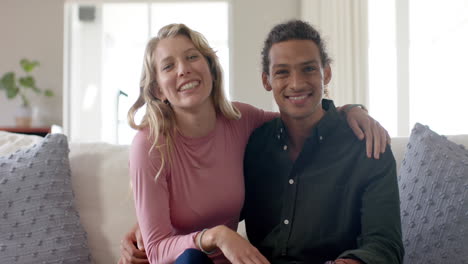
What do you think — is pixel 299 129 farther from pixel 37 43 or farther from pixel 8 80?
pixel 37 43

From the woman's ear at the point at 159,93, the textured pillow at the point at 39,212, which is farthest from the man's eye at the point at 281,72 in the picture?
the textured pillow at the point at 39,212

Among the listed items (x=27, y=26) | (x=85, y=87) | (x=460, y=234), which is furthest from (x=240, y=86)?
(x=460, y=234)

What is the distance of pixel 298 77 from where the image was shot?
1.25m

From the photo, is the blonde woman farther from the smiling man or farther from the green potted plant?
the green potted plant

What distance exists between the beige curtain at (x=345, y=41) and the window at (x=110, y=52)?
37.9 inches

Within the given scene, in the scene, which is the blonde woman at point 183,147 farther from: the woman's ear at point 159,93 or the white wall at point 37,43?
the white wall at point 37,43

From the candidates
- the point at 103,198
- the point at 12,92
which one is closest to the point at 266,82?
the point at 103,198

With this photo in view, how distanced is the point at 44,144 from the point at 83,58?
139 inches

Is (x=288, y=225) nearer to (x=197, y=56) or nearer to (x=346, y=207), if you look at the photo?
(x=346, y=207)

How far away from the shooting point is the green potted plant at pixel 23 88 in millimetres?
4289

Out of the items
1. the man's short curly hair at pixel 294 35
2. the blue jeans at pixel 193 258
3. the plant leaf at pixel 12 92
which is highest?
the plant leaf at pixel 12 92

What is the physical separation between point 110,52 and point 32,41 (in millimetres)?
921

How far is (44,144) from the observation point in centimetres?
157

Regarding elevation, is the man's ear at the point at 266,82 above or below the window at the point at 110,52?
below
